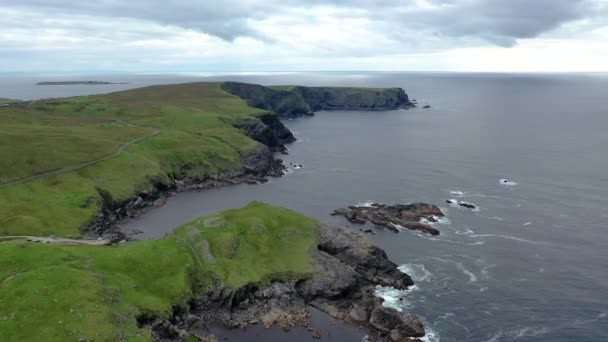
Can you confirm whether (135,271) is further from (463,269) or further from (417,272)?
(463,269)

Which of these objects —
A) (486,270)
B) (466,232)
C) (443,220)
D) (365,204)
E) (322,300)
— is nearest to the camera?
(322,300)

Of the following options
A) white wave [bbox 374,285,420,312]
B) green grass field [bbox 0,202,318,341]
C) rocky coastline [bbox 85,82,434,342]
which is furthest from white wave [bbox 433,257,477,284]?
green grass field [bbox 0,202,318,341]

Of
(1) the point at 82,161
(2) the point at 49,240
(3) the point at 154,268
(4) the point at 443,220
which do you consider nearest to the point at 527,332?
(4) the point at 443,220

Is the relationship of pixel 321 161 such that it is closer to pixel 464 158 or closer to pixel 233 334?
pixel 464 158

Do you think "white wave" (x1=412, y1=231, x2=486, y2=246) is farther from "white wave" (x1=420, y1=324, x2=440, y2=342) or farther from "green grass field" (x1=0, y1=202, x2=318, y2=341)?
"white wave" (x1=420, y1=324, x2=440, y2=342)

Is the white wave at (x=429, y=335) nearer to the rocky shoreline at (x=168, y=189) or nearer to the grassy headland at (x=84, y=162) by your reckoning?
the rocky shoreline at (x=168, y=189)

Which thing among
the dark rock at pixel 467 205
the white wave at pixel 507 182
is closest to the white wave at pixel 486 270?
the dark rock at pixel 467 205
